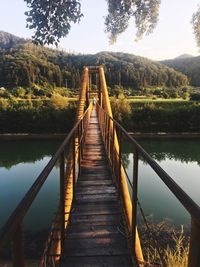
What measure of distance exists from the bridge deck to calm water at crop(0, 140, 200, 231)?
5.96 m

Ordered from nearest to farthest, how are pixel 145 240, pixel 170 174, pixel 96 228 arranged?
pixel 96 228
pixel 145 240
pixel 170 174

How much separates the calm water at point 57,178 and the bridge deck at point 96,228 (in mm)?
5959

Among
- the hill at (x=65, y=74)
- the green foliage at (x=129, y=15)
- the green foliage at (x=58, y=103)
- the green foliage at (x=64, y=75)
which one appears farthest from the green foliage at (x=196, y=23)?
the hill at (x=65, y=74)

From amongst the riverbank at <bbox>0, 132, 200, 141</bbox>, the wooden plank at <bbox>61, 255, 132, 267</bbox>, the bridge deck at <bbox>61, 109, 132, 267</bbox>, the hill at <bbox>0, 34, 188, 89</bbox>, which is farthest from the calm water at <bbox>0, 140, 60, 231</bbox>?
the hill at <bbox>0, 34, 188, 89</bbox>

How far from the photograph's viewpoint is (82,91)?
13.0 m

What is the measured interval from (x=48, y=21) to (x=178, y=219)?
8.71 meters

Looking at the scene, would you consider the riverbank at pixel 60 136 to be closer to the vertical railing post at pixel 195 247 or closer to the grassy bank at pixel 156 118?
the grassy bank at pixel 156 118

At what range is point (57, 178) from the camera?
14.9 m

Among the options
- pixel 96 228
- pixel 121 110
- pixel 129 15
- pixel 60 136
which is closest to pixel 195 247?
pixel 96 228

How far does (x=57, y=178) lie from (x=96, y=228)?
1227 cm

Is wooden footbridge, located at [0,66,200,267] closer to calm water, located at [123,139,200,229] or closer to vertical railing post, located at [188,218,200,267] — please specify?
vertical railing post, located at [188,218,200,267]

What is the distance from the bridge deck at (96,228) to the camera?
242 cm

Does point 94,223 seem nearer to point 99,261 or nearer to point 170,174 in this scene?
point 99,261

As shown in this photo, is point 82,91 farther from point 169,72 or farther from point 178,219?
point 169,72
